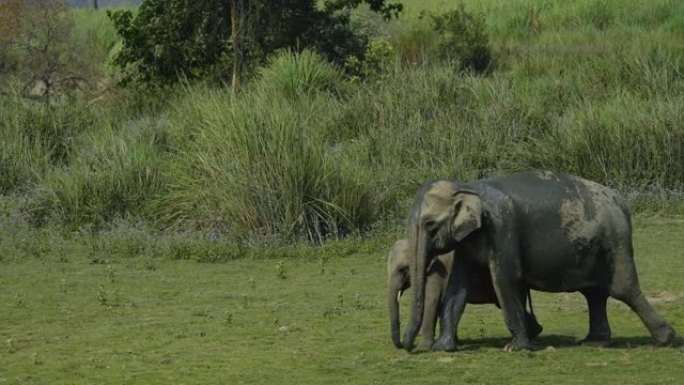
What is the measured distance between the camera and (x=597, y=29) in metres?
31.7

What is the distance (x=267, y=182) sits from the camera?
15.0m

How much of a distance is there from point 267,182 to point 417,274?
580 cm

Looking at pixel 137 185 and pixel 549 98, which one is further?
pixel 549 98

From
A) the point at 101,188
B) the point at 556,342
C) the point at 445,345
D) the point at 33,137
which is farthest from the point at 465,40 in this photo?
the point at 445,345

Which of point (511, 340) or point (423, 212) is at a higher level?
point (423, 212)

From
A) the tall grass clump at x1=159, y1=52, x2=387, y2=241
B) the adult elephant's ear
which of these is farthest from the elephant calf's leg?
the tall grass clump at x1=159, y1=52, x2=387, y2=241

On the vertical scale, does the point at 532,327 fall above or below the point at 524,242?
below

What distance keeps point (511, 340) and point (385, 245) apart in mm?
4660

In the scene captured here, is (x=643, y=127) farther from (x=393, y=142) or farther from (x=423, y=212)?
(x=423, y=212)

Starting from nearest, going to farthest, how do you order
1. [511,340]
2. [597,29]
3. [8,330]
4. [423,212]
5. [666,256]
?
[423,212] < [511,340] < [8,330] < [666,256] < [597,29]

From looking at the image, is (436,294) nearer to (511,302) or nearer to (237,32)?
(511,302)

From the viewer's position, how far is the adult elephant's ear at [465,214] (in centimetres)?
923

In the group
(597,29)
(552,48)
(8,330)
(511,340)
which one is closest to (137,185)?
(8,330)

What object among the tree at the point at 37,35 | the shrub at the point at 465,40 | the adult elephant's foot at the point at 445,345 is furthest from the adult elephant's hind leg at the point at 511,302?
the tree at the point at 37,35
